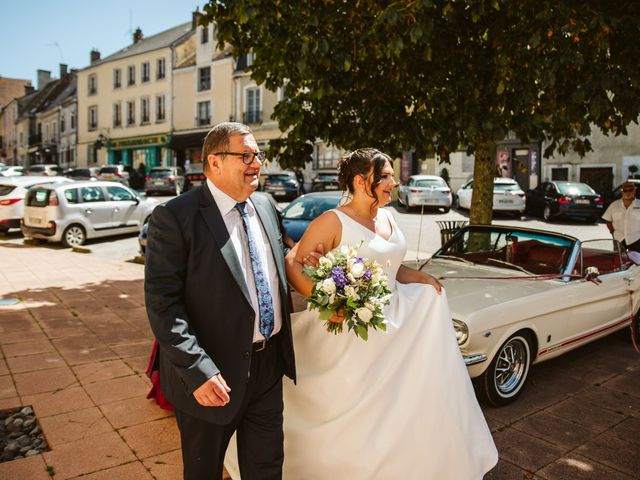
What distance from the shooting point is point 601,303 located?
604 centimetres

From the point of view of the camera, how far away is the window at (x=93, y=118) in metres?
47.9

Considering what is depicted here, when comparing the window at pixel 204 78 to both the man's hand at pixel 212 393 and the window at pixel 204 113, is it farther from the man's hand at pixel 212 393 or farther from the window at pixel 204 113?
the man's hand at pixel 212 393

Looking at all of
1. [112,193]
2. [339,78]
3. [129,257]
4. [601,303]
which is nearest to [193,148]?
[112,193]

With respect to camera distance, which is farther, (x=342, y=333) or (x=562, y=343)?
(x=562, y=343)

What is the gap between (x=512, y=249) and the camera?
6.09 meters

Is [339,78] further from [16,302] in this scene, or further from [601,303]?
[16,302]

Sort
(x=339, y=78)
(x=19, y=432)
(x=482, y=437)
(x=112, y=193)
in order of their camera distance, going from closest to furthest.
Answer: (x=482, y=437)
(x=19, y=432)
(x=339, y=78)
(x=112, y=193)

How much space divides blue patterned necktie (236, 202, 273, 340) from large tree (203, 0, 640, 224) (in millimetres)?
3691

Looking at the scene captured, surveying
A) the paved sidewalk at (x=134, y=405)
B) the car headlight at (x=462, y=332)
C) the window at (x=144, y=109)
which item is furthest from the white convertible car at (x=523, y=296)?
the window at (x=144, y=109)

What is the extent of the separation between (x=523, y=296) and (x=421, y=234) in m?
12.4

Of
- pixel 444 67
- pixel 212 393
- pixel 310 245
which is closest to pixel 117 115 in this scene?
pixel 444 67

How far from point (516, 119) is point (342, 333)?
529 cm

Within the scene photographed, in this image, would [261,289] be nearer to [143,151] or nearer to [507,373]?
[507,373]

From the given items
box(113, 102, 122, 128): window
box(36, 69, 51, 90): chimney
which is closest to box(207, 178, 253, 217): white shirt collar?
box(113, 102, 122, 128): window
